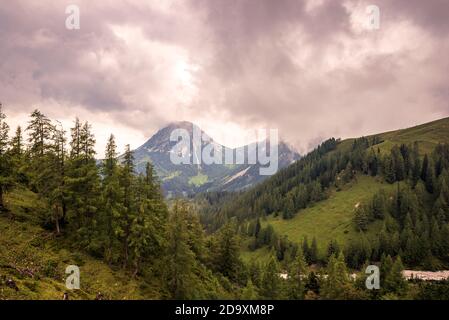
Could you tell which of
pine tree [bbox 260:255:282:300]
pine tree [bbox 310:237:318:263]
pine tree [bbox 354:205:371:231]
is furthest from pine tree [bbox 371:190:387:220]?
pine tree [bbox 260:255:282:300]

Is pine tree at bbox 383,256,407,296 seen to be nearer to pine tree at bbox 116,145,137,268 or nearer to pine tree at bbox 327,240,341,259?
pine tree at bbox 116,145,137,268

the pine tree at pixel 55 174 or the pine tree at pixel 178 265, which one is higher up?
the pine tree at pixel 55 174

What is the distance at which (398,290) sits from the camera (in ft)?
178

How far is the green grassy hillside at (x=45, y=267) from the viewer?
32.8 metres

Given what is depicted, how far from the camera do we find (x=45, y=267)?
39.2m

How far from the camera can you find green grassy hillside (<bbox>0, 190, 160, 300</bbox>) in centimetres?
3275

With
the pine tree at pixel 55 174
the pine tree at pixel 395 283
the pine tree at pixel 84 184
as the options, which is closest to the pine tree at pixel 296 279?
the pine tree at pixel 395 283

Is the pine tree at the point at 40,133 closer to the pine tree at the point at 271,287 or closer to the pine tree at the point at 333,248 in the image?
the pine tree at the point at 271,287

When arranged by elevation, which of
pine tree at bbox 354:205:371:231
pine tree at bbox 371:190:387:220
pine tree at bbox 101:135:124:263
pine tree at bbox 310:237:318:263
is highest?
pine tree at bbox 101:135:124:263

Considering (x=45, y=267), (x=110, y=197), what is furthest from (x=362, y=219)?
(x=45, y=267)

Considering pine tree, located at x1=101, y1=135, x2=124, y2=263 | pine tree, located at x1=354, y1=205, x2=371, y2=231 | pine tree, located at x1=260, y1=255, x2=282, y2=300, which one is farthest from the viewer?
pine tree, located at x1=354, y1=205, x2=371, y2=231

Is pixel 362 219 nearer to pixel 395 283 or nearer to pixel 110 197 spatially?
pixel 395 283

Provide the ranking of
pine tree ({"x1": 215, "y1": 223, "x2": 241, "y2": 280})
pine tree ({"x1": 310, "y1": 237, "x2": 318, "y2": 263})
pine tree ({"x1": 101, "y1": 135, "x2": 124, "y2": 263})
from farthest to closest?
pine tree ({"x1": 310, "y1": 237, "x2": 318, "y2": 263}) < pine tree ({"x1": 215, "y1": 223, "x2": 241, "y2": 280}) < pine tree ({"x1": 101, "y1": 135, "x2": 124, "y2": 263})
